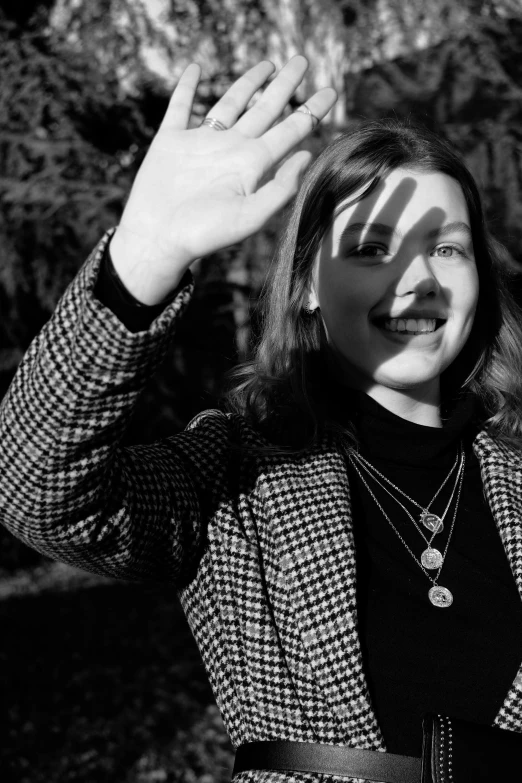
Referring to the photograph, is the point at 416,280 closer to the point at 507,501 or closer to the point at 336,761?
the point at 507,501

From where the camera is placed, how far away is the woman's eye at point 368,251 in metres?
1.74

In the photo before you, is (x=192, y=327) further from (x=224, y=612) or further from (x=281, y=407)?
(x=224, y=612)

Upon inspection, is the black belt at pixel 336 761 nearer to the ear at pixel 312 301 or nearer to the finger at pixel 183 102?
the ear at pixel 312 301

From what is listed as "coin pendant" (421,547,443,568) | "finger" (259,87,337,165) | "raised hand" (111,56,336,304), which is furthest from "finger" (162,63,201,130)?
"coin pendant" (421,547,443,568)

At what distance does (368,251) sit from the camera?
5.74ft

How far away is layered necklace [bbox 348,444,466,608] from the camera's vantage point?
5.63 ft

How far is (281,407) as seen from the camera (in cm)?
189

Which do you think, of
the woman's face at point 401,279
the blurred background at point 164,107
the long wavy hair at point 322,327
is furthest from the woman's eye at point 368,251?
the blurred background at point 164,107

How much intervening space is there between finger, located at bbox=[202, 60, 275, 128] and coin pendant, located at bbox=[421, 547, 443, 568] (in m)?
0.91

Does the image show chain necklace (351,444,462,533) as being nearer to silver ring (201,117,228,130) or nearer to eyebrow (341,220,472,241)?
eyebrow (341,220,472,241)

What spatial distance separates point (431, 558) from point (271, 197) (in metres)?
0.86

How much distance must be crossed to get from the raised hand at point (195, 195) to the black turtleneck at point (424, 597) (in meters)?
0.77

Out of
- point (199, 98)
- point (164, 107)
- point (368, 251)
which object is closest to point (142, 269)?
point (368, 251)

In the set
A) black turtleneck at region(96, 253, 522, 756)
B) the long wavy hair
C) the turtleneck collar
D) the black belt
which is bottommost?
the black belt
